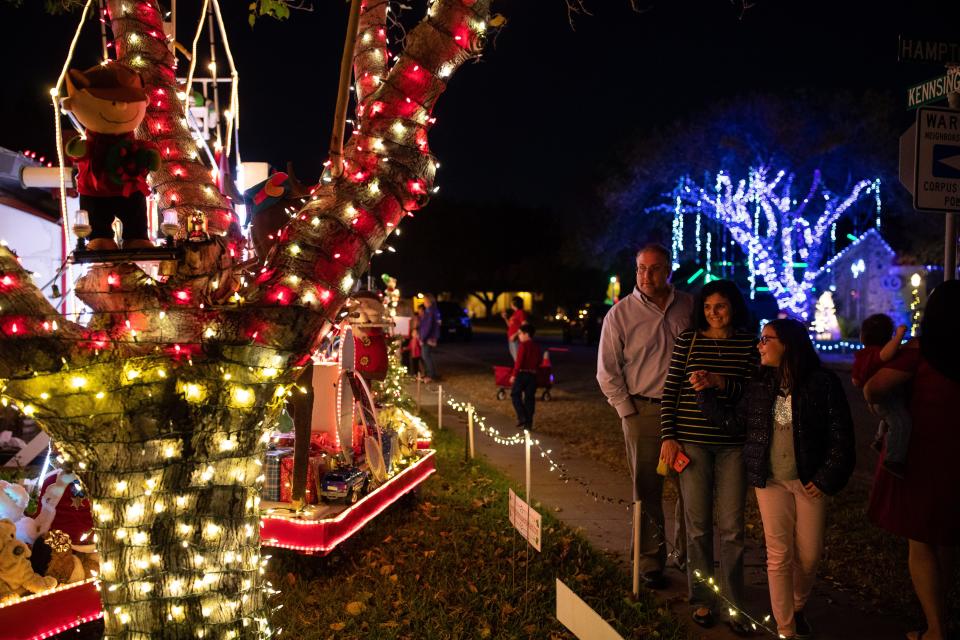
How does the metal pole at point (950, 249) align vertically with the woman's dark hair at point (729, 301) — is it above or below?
above

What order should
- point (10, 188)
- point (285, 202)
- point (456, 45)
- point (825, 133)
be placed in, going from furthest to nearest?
point (825, 133), point (10, 188), point (285, 202), point (456, 45)

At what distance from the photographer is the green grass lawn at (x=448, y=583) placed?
14.7ft

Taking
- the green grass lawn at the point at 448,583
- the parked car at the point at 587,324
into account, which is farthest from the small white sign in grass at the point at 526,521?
the parked car at the point at 587,324

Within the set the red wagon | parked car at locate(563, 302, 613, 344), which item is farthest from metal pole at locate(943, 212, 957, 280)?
parked car at locate(563, 302, 613, 344)

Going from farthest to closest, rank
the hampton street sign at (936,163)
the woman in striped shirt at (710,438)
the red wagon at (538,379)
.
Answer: the red wagon at (538,379), the hampton street sign at (936,163), the woman in striped shirt at (710,438)

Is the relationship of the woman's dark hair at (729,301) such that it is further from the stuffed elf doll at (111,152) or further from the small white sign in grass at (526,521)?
the stuffed elf doll at (111,152)

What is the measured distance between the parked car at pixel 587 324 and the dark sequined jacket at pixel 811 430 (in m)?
25.3

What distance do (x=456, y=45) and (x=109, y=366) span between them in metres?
1.56

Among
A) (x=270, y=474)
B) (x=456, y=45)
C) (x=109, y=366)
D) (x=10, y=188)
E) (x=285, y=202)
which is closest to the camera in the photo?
(x=109, y=366)

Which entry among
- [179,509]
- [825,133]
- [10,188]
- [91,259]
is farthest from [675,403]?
[825,133]

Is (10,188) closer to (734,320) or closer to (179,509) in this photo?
(179,509)

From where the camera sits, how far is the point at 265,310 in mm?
2428

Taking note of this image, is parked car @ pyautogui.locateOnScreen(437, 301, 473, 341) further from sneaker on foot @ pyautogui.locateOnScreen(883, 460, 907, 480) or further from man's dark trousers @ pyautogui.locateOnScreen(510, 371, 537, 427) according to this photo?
sneaker on foot @ pyautogui.locateOnScreen(883, 460, 907, 480)

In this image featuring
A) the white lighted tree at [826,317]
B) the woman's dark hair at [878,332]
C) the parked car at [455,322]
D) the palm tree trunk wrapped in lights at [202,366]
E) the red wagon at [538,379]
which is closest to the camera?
the palm tree trunk wrapped in lights at [202,366]
